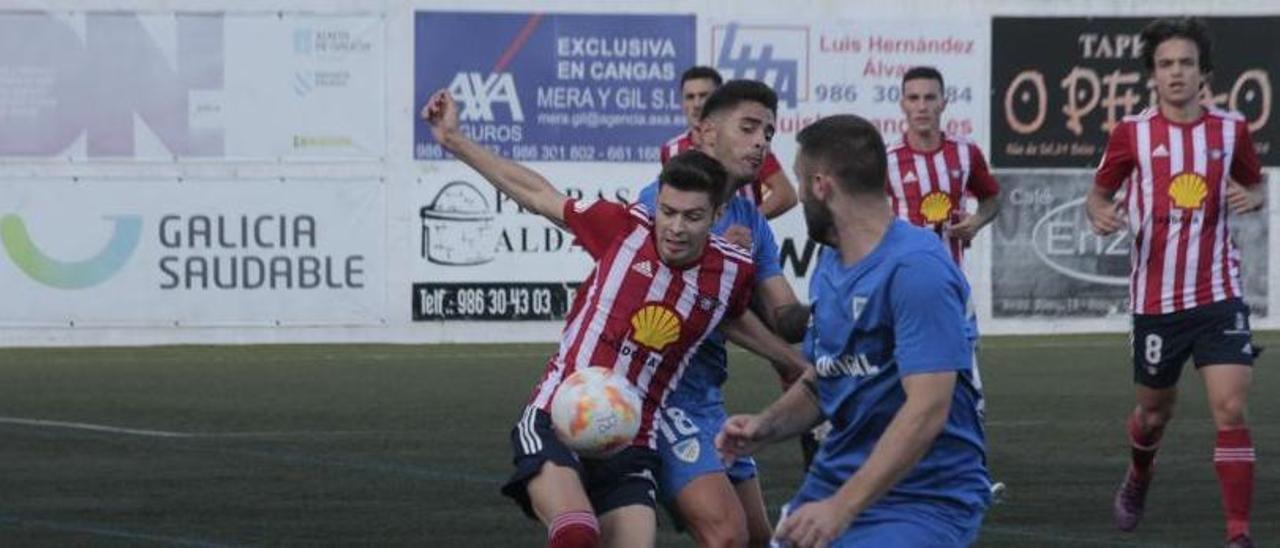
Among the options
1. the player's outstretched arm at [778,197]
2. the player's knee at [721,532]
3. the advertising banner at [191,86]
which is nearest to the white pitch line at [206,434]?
the player's outstretched arm at [778,197]

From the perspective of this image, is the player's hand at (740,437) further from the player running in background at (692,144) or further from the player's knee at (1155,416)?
the player's knee at (1155,416)

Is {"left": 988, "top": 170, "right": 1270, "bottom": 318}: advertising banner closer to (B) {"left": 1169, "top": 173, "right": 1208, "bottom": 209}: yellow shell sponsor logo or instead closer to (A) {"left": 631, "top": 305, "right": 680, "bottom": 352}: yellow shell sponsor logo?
(B) {"left": 1169, "top": 173, "right": 1208, "bottom": 209}: yellow shell sponsor logo

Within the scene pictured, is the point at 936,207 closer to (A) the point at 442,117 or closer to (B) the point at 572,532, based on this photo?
(A) the point at 442,117

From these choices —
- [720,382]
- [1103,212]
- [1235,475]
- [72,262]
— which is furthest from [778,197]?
[72,262]

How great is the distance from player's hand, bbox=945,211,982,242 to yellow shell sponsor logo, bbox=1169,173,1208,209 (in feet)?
6.80

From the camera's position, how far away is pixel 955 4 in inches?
1006

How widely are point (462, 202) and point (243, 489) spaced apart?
10.9m

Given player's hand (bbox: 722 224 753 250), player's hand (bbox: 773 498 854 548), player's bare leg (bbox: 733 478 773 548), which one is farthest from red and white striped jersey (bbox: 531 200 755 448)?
player's hand (bbox: 773 498 854 548)

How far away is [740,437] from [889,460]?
882mm

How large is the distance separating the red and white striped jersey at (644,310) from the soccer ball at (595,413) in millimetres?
290

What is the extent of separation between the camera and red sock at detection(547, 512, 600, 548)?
→ 863 centimetres

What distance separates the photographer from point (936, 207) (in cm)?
1454

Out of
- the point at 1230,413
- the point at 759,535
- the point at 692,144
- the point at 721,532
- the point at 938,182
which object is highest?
the point at 692,144

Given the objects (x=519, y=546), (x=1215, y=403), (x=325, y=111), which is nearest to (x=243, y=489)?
(x=519, y=546)
